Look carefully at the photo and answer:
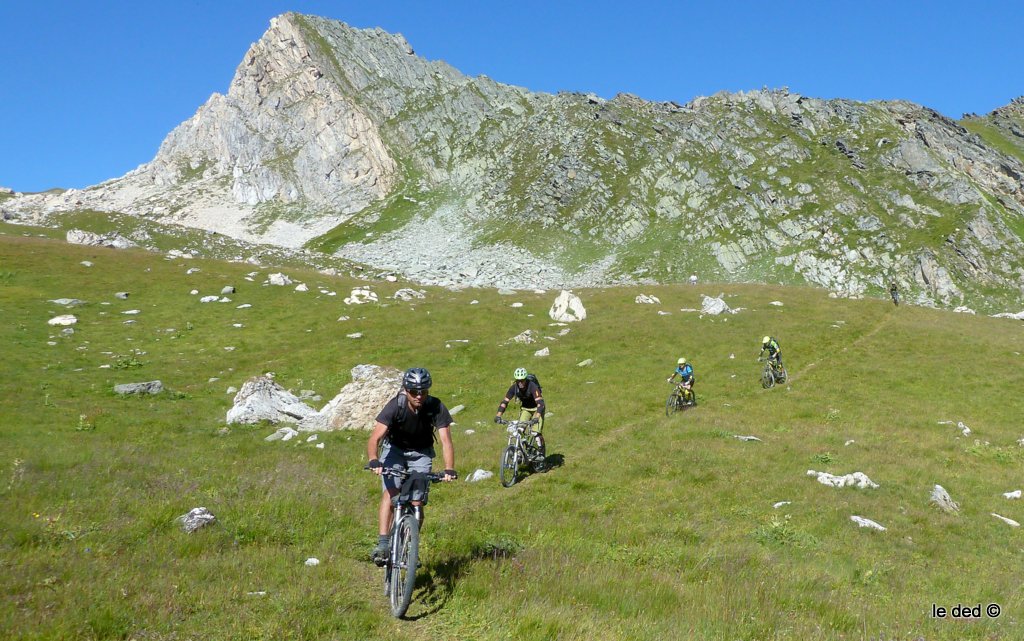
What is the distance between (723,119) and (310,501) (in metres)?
147

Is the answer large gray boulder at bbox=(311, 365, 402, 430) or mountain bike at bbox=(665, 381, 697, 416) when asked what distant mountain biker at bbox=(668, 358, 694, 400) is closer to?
mountain bike at bbox=(665, 381, 697, 416)

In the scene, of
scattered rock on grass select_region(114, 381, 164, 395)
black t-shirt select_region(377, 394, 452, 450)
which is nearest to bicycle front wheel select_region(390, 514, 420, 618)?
black t-shirt select_region(377, 394, 452, 450)

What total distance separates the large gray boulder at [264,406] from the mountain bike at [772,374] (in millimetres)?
24331

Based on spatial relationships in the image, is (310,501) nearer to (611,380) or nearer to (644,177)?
(611,380)

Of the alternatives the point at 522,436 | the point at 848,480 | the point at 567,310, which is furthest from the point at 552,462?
the point at 567,310

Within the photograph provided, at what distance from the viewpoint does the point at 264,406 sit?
23562 mm

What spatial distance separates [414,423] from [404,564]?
2.20 meters

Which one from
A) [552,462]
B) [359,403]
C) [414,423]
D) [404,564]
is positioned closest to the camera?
[404,564]

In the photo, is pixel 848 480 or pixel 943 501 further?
pixel 848 480

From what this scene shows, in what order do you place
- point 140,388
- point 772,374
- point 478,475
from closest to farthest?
point 478,475, point 140,388, point 772,374

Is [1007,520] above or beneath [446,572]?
beneath

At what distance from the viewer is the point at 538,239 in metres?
120

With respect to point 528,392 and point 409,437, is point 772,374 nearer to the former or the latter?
point 528,392

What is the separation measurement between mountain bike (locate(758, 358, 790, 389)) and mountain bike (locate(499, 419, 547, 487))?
18.3 m
